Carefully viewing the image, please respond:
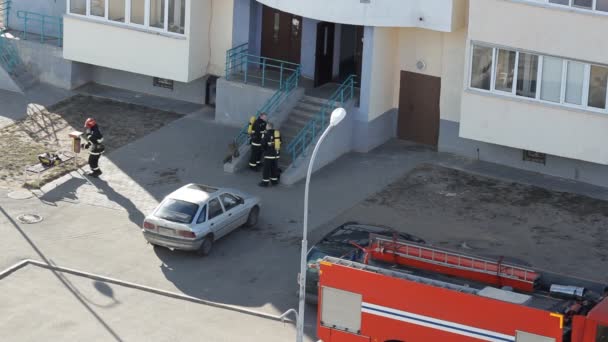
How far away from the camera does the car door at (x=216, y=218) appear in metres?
30.0

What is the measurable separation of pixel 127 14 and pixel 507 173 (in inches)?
468

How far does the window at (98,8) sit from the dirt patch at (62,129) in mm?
2492

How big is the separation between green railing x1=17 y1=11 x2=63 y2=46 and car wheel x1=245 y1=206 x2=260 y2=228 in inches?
477

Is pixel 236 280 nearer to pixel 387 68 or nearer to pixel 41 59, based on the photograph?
pixel 387 68

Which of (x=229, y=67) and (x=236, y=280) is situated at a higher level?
(x=229, y=67)

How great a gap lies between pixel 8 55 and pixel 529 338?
22881mm

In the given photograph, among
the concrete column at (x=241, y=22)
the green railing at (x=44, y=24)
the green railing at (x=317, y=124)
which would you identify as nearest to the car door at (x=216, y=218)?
the green railing at (x=317, y=124)

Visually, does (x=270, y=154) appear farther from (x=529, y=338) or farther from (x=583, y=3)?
(x=529, y=338)

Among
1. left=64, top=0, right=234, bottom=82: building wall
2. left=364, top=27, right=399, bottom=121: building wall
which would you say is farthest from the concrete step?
left=64, top=0, right=234, bottom=82: building wall

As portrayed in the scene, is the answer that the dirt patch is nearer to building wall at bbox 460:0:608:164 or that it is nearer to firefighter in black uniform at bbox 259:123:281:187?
firefighter in black uniform at bbox 259:123:281:187

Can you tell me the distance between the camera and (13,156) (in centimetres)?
3544

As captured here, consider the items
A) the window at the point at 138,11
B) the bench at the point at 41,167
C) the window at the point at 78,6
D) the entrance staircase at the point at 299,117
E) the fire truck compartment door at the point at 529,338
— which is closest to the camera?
the fire truck compartment door at the point at 529,338

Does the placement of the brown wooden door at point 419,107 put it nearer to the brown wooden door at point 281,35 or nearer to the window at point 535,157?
the window at point 535,157

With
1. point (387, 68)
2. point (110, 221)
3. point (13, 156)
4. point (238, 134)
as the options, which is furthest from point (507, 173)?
point (13, 156)
